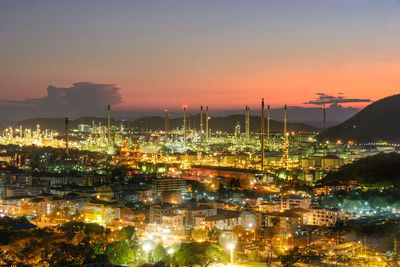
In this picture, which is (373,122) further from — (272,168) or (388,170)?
(388,170)

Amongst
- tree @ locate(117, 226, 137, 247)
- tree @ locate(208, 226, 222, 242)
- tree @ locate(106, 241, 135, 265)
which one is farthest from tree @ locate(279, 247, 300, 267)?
tree @ locate(117, 226, 137, 247)

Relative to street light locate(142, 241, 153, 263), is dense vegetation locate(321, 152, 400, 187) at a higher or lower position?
higher

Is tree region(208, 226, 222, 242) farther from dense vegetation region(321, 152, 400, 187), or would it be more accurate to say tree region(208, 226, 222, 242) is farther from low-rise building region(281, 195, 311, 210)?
dense vegetation region(321, 152, 400, 187)

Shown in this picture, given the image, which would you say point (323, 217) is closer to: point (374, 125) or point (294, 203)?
point (294, 203)

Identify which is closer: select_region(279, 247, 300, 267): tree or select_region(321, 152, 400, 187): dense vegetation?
select_region(279, 247, 300, 267): tree

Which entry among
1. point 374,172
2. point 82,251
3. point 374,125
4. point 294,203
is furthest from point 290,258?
point 374,125

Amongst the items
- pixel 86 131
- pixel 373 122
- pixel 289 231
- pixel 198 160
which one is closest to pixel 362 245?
pixel 289 231
